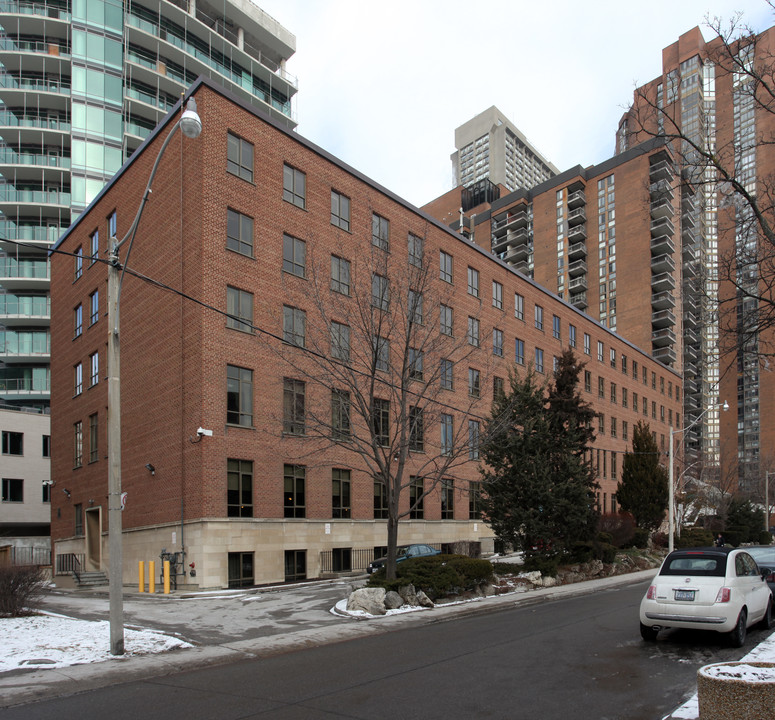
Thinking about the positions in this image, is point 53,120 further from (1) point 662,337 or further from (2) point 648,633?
(1) point 662,337

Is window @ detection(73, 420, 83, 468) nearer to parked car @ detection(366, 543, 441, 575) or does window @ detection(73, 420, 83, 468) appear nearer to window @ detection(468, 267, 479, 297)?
parked car @ detection(366, 543, 441, 575)

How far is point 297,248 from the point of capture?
3119cm

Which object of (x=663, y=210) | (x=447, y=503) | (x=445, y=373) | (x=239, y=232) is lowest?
(x=447, y=503)

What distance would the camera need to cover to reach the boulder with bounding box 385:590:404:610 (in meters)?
17.3

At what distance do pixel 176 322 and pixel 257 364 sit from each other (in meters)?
3.67

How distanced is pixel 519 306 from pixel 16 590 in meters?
38.3

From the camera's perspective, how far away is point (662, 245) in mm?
92125

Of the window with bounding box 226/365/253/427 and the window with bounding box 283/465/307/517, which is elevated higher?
the window with bounding box 226/365/253/427

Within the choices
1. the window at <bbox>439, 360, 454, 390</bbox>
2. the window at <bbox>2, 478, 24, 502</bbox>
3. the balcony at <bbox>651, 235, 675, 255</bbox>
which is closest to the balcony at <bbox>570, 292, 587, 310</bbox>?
the balcony at <bbox>651, 235, 675, 255</bbox>

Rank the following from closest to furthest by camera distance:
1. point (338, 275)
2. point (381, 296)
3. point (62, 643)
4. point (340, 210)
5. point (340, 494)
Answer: point (62, 643) → point (381, 296) → point (340, 494) → point (338, 275) → point (340, 210)

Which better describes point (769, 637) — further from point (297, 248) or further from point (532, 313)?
point (532, 313)

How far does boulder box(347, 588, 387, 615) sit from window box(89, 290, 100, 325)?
927 inches

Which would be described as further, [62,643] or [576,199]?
[576,199]

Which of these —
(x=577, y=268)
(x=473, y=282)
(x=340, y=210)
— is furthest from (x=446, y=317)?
(x=577, y=268)
